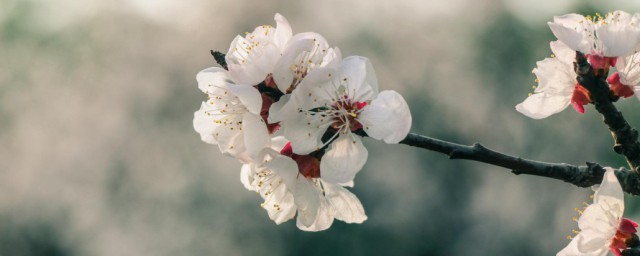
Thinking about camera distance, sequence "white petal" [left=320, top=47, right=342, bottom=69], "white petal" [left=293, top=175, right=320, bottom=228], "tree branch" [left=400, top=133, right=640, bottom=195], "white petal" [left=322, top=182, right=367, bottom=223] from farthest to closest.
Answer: "white petal" [left=322, top=182, right=367, bottom=223], "white petal" [left=293, top=175, right=320, bottom=228], "white petal" [left=320, top=47, right=342, bottom=69], "tree branch" [left=400, top=133, right=640, bottom=195]

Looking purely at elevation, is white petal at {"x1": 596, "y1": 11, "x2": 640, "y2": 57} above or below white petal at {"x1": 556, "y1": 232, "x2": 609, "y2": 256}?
above

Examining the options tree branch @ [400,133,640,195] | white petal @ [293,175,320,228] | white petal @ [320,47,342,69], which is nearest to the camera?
tree branch @ [400,133,640,195]

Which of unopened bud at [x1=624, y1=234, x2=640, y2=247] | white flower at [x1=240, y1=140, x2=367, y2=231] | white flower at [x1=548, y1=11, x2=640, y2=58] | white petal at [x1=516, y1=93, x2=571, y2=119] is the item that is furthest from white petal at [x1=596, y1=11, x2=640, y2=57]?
white flower at [x1=240, y1=140, x2=367, y2=231]

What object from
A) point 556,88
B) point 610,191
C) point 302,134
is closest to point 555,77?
point 556,88

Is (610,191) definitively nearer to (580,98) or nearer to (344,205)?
(580,98)

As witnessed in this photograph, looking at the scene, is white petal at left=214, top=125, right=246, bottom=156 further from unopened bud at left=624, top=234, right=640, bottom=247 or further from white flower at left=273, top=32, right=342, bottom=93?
unopened bud at left=624, top=234, right=640, bottom=247

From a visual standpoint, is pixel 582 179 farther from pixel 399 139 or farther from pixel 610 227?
pixel 399 139

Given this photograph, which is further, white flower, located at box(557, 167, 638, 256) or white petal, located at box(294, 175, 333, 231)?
white petal, located at box(294, 175, 333, 231)

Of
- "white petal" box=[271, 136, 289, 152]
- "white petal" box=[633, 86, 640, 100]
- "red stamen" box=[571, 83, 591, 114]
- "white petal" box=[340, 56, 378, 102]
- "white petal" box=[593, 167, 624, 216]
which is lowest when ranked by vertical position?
"white petal" box=[593, 167, 624, 216]
